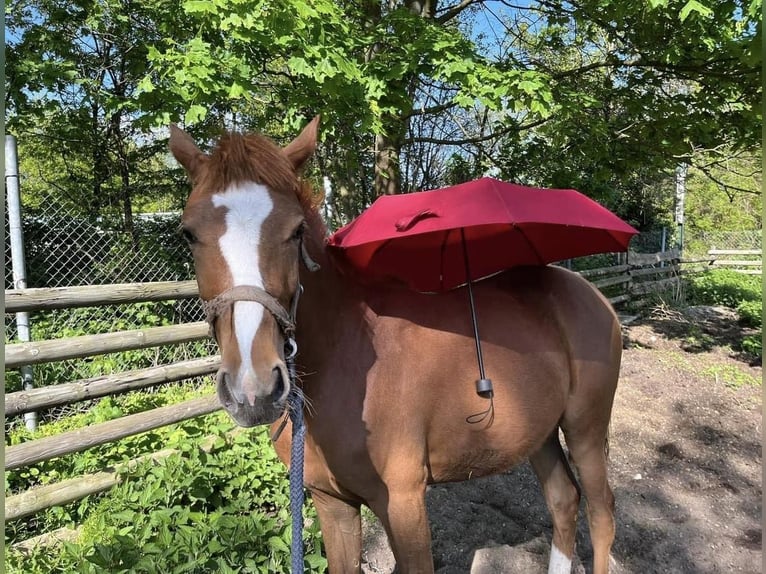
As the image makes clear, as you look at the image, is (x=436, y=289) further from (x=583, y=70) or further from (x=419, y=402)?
(x=583, y=70)

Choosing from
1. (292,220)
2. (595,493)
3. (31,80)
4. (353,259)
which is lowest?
(595,493)

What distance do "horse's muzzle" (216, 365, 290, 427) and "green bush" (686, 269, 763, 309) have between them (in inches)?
509

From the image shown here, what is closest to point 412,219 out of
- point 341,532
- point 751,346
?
point 341,532

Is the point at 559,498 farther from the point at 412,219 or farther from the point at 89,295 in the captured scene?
the point at 89,295

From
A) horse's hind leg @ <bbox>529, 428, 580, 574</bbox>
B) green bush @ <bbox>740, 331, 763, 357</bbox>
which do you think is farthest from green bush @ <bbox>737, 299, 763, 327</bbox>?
horse's hind leg @ <bbox>529, 428, 580, 574</bbox>

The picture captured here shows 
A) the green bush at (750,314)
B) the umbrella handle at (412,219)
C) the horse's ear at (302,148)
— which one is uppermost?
the horse's ear at (302,148)

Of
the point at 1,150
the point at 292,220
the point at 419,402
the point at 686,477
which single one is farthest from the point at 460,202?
the point at 686,477

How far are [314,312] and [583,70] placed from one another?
5.60 m

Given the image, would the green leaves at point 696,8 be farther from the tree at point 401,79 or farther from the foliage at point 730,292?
the foliage at point 730,292

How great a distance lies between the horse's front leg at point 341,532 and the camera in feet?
7.19

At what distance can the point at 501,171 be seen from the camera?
6871mm

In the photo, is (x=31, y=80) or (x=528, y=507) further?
(x=31, y=80)

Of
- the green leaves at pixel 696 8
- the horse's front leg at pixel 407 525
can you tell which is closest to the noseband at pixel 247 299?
the horse's front leg at pixel 407 525

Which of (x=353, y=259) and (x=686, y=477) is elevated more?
(x=353, y=259)
